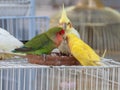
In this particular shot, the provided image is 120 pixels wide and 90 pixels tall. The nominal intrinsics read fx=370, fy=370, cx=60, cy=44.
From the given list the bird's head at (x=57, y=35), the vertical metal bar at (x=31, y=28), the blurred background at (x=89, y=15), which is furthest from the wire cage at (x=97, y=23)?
the bird's head at (x=57, y=35)

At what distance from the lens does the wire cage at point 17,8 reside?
147 centimetres

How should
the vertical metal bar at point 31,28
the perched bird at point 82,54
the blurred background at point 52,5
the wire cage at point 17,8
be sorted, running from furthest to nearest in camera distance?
the blurred background at point 52,5
the wire cage at point 17,8
the vertical metal bar at point 31,28
the perched bird at point 82,54

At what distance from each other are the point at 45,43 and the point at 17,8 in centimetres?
64

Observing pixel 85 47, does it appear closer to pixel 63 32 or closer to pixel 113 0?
pixel 63 32

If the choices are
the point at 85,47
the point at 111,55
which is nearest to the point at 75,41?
the point at 85,47

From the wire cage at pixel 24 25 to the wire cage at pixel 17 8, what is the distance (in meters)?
0.09

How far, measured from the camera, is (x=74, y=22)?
174cm

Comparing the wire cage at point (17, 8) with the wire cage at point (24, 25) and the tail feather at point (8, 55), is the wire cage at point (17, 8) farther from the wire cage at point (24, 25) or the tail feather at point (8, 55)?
the tail feather at point (8, 55)

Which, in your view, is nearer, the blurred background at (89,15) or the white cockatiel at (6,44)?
the white cockatiel at (6,44)

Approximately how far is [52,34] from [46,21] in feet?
1.48

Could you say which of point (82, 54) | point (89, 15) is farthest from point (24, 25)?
point (82, 54)

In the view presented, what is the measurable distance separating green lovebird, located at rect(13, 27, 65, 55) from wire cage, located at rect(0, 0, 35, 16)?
0.57m

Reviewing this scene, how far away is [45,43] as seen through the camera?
34.9 inches

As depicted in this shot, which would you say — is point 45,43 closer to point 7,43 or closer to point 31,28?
point 7,43
